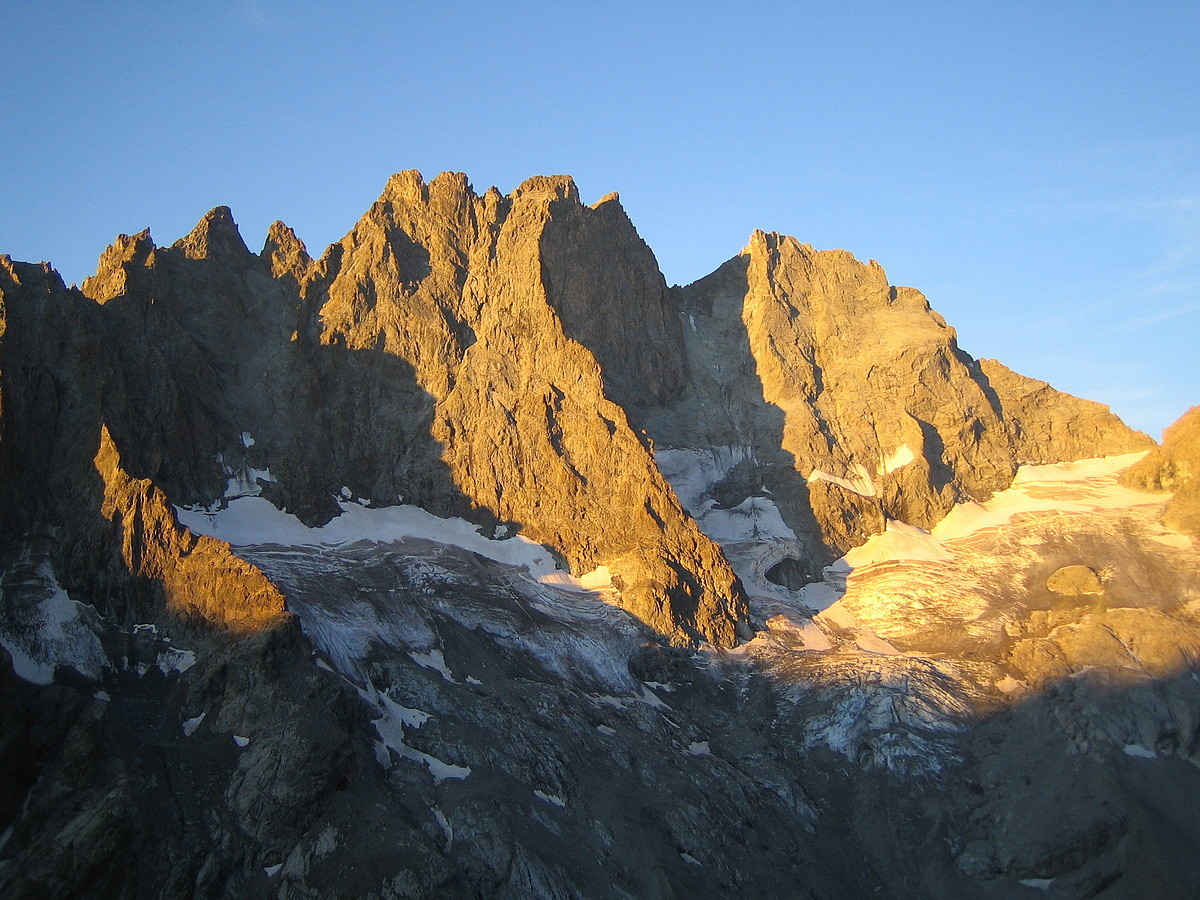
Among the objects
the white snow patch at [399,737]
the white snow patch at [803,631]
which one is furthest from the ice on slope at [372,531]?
the white snow patch at [399,737]

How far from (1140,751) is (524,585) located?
34132mm

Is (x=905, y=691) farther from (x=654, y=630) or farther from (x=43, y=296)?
(x=43, y=296)

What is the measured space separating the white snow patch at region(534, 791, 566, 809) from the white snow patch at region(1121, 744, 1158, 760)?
99.0ft

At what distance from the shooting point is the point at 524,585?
71750 mm

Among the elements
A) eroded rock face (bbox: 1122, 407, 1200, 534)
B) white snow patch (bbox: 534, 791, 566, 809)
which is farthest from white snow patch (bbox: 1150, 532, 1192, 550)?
white snow patch (bbox: 534, 791, 566, 809)

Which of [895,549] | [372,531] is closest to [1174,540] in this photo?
[895,549]

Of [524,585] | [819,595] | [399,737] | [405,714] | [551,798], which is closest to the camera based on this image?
[551,798]

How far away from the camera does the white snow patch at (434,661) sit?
61.7 meters

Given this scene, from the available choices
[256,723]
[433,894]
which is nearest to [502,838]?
[433,894]

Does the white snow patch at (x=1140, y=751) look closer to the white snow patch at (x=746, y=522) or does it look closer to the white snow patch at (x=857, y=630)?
the white snow patch at (x=857, y=630)

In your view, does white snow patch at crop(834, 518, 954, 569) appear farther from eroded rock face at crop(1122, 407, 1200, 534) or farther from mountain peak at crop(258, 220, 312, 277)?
mountain peak at crop(258, 220, 312, 277)

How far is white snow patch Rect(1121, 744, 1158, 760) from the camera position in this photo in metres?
63.8

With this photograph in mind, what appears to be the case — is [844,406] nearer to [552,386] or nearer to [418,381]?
[552,386]

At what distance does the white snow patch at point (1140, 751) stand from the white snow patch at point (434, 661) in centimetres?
3483
